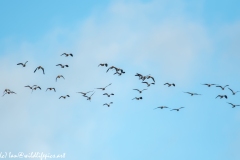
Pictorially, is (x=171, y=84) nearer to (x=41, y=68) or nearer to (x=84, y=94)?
(x=84, y=94)

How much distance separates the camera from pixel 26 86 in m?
110

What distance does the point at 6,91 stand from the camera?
108m

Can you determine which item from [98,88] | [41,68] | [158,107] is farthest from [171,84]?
[41,68]

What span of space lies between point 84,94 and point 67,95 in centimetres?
433

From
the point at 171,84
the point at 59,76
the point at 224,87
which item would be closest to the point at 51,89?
the point at 59,76

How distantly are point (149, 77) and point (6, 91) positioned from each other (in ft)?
72.7

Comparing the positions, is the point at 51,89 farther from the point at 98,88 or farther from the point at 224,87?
the point at 224,87

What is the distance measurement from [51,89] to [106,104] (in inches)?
365

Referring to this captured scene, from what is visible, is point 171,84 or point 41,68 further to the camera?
point 171,84

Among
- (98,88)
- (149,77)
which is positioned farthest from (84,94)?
(149,77)

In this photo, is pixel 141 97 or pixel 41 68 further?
pixel 141 97

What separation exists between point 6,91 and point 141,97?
844 inches

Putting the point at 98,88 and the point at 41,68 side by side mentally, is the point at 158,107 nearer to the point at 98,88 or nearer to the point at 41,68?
the point at 98,88

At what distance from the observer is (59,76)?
360 ft
